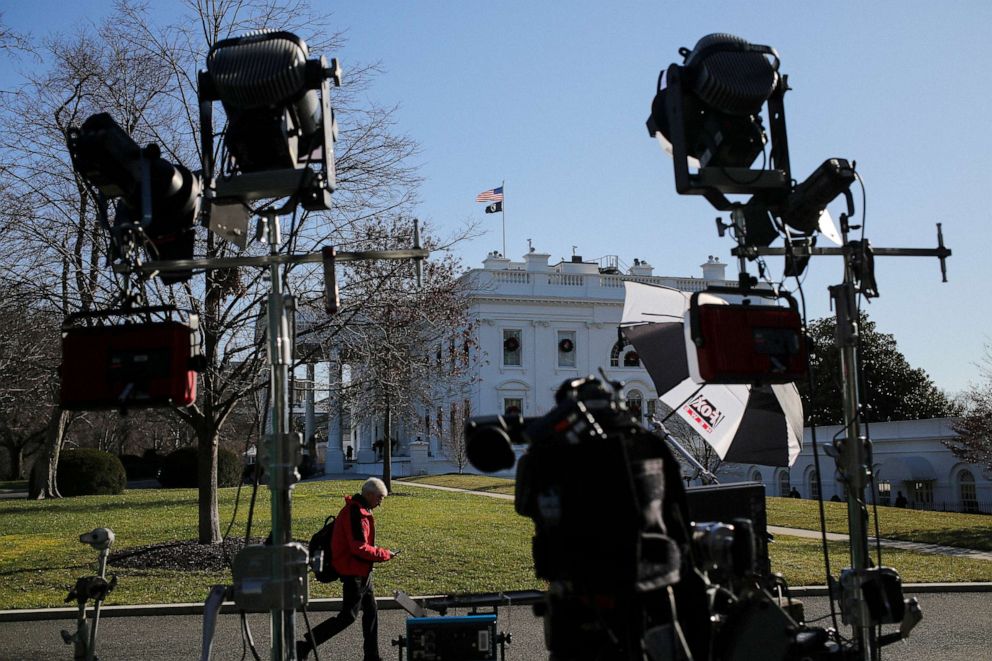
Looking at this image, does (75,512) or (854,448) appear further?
(75,512)

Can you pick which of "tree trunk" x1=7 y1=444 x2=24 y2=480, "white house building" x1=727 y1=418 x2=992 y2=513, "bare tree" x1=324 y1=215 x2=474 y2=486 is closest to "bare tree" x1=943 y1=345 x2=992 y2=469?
"white house building" x1=727 y1=418 x2=992 y2=513

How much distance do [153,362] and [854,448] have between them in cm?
429

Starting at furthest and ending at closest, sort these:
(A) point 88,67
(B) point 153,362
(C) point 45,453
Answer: (C) point 45,453 < (A) point 88,67 < (B) point 153,362

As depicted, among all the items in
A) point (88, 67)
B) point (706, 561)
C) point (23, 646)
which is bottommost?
point (23, 646)

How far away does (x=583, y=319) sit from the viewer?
7288 cm

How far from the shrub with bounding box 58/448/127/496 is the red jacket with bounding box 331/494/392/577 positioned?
85.8ft

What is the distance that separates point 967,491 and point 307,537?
3596 centimetres

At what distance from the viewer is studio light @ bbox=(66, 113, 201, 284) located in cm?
578

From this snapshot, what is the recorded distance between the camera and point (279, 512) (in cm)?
570

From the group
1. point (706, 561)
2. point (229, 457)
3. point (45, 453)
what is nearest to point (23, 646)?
point (706, 561)

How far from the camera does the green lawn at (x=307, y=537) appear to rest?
14070 millimetres

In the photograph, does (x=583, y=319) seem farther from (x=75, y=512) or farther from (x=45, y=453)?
(x=75, y=512)

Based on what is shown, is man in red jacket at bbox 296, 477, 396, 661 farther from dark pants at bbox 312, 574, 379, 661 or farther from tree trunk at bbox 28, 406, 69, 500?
tree trunk at bbox 28, 406, 69, 500

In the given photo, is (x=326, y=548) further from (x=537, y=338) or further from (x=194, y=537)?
(x=537, y=338)
